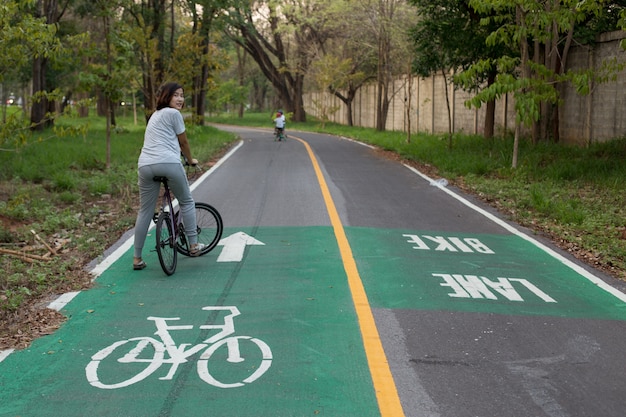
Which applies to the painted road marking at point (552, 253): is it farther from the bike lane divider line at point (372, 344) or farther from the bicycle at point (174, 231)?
the bicycle at point (174, 231)

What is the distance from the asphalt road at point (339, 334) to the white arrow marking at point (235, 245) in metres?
0.04

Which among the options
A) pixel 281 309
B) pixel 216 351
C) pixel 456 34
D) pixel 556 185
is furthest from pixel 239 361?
pixel 456 34

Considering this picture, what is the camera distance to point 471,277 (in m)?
7.83

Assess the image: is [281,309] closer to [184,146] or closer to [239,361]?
[239,361]

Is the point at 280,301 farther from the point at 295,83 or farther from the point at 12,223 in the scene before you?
the point at 295,83

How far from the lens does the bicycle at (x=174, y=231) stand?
7.85m

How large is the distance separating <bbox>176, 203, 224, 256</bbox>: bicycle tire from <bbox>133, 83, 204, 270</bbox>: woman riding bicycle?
70cm

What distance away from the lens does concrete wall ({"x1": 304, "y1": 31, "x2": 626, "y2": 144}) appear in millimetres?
17969

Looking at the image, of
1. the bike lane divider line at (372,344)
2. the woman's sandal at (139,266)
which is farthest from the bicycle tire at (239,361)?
the woman's sandal at (139,266)

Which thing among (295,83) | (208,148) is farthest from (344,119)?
(208,148)

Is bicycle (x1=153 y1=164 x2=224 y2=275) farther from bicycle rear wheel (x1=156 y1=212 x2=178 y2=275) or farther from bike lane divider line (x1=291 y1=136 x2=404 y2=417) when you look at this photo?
bike lane divider line (x1=291 y1=136 x2=404 y2=417)

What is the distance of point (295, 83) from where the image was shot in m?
55.4

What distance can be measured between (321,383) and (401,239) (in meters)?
5.14

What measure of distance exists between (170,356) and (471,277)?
11.9ft
